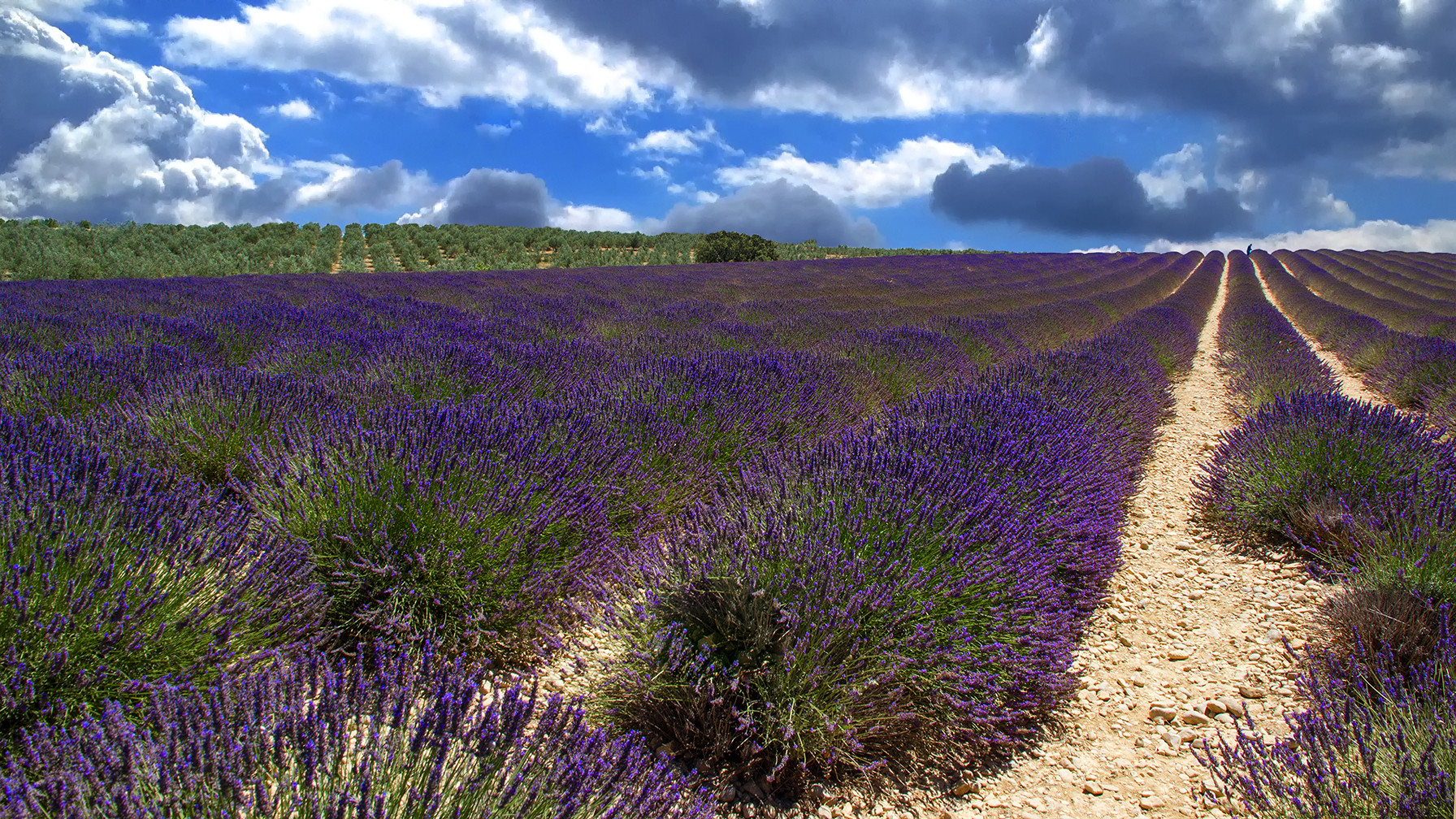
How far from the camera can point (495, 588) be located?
204 centimetres

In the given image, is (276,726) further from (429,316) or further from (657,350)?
(429,316)

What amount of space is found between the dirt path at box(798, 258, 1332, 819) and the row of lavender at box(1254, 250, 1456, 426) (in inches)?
167

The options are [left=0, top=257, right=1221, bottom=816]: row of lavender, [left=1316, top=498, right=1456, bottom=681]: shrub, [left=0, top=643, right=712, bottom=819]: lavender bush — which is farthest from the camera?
[left=1316, top=498, right=1456, bottom=681]: shrub

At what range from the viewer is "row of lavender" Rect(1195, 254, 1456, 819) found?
1419 millimetres

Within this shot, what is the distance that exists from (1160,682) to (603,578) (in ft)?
6.45

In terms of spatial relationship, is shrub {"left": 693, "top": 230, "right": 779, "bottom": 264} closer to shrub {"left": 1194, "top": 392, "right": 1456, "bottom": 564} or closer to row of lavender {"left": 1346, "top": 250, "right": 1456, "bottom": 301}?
row of lavender {"left": 1346, "top": 250, "right": 1456, "bottom": 301}

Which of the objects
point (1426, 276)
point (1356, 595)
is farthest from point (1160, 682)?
point (1426, 276)

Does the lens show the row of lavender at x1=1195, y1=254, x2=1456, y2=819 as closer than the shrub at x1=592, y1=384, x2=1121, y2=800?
Yes

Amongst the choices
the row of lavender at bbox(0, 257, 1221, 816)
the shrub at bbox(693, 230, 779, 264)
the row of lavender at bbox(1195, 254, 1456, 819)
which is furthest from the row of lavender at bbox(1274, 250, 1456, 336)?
the shrub at bbox(693, 230, 779, 264)

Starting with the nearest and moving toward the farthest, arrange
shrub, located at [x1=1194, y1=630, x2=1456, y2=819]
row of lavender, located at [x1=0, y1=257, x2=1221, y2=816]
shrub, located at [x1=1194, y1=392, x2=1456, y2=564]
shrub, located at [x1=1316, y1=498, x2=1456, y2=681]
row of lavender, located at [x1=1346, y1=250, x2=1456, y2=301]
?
row of lavender, located at [x1=0, y1=257, x2=1221, y2=816] < shrub, located at [x1=1194, y1=630, x2=1456, y2=819] < shrub, located at [x1=1316, y1=498, x2=1456, y2=681] < shrub, located at [x1=1194, y1=392, x2=1456, y2=564] < row of lavender, located at [x1=1346, y1=250, x2=1456, y2=301]

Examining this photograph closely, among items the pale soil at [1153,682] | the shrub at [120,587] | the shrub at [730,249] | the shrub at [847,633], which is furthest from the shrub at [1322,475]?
the shrub at [730,249]

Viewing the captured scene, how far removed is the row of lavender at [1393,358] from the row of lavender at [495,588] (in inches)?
221

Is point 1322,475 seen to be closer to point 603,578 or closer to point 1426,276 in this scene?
point 603,578

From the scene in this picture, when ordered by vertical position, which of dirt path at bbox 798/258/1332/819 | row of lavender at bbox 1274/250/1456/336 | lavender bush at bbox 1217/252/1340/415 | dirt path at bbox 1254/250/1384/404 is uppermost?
row of lavender at bbox 1274/250/1456/336
